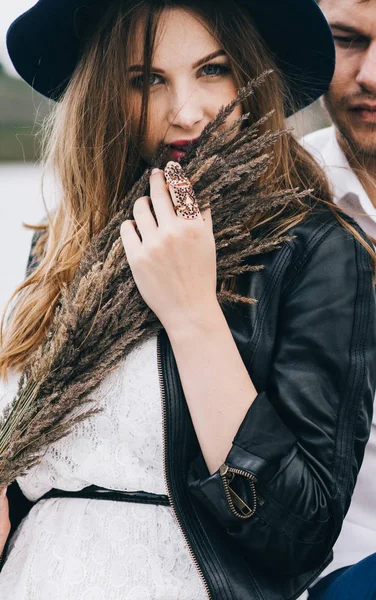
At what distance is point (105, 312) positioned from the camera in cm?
193

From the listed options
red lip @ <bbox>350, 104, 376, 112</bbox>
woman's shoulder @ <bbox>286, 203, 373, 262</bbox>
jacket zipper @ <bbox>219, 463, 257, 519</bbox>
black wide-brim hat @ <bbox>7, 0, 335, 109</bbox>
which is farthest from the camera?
red lip @ <bbox>350, 104, 376, 112</bbox>

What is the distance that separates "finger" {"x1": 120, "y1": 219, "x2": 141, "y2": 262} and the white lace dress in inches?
10.2

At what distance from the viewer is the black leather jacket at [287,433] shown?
1846 mm

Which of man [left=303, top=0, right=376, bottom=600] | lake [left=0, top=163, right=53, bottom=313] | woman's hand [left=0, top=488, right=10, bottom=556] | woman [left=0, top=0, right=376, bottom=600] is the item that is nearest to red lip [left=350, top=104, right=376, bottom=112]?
man [left=303, top=0, right=376, bottom=600]

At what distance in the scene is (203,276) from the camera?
193cm

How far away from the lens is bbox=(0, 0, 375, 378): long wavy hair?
212 cm

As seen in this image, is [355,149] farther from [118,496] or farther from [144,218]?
[118,496]

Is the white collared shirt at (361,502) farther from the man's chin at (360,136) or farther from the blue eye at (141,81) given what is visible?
the blue eye at (141,81)

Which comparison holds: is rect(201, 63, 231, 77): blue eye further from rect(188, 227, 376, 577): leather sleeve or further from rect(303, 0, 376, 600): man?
rect(303, 0, 376, 600): man

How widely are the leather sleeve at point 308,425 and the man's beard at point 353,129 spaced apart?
920 millimetres

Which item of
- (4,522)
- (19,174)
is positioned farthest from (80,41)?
(19,174)

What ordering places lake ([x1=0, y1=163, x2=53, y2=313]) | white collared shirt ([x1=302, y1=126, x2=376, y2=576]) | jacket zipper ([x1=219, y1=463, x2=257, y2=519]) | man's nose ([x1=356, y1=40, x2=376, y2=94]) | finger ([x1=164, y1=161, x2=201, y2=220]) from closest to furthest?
jacket zipper ([x1=219, y1=463, x2=257, y2=519]) → finger ([x1=164, y1=161, x2=201, y2=220]) → white collared shirt ([x1=302, y1=126, x2=376, y2=576]) → man's nose ([x1=356, y1=40, x2=376, y2=94]) → lake ([x1=0, y1=163, x2=53, y2=313])

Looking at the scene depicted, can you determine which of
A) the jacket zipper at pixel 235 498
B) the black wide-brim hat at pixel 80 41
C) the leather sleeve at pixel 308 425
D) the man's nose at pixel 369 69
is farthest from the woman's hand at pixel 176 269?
the man's nose at pixel 369 69

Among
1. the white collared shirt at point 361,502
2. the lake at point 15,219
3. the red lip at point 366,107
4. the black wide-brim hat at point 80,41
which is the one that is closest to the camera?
the black wide-brim hat at point 80,41
